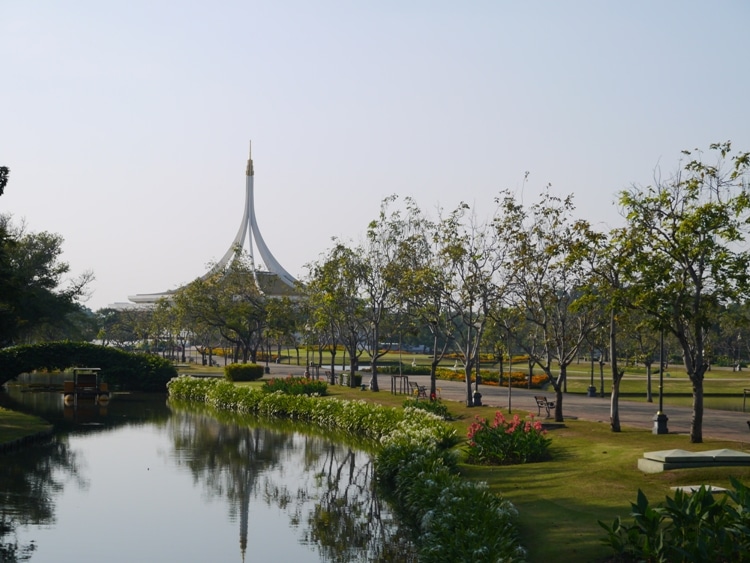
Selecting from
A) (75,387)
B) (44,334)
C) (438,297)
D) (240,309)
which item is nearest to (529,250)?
(438,297)

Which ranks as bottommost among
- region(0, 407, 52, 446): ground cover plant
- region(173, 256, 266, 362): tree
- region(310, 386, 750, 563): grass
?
region(0, 407, 52, 446): ground cover plant

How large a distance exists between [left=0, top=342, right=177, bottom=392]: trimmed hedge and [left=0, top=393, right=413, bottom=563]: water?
18.7 meters

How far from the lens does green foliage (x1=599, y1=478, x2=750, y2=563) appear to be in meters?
12.5

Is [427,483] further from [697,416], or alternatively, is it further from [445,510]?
[697,416]

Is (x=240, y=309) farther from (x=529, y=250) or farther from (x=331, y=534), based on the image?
(x=331, y=534)

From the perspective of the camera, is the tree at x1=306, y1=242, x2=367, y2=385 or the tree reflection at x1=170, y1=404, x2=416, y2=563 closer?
the tree reflection at x1=170, y1=404, x2=416, y2=563

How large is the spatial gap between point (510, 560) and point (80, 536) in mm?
9361

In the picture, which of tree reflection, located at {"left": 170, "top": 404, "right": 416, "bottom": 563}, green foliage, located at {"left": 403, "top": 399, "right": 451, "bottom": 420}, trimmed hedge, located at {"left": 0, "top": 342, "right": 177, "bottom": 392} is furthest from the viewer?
trimmed hedge, located at {"left": 0, "top": 342, "right": 177, "bottom": 392}

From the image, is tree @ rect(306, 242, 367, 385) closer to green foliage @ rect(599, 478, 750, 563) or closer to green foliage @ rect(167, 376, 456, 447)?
green foliage @ rect(167, 376, 456, 447)

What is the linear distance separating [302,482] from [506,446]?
18.2ft

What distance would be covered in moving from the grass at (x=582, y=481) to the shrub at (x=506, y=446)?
1.87 feet

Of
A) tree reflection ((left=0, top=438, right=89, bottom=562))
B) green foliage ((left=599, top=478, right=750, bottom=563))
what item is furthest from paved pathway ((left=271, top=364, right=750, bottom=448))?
tree reflection ((left=0, top=438, right=89, bottom=562))

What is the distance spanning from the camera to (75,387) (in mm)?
50531

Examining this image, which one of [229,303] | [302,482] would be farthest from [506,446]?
[229,303]
